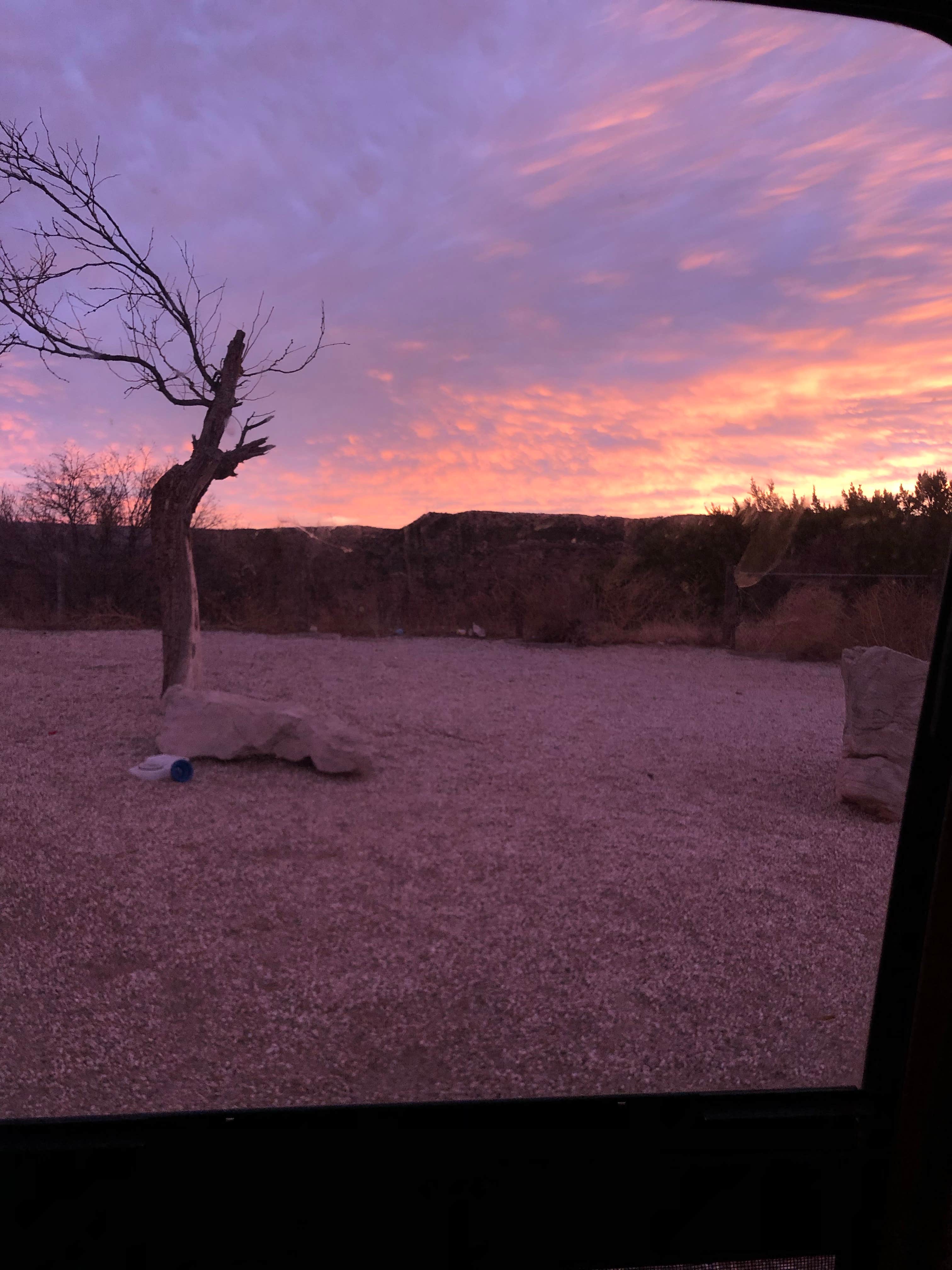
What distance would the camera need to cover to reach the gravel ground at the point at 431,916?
155 cm

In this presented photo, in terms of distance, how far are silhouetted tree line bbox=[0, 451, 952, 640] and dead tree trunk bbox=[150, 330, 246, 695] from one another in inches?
129

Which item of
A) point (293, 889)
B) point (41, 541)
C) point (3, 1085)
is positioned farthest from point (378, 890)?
point (41, 541)

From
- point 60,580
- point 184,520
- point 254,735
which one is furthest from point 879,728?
point 60,580

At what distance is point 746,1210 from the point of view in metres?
0.80

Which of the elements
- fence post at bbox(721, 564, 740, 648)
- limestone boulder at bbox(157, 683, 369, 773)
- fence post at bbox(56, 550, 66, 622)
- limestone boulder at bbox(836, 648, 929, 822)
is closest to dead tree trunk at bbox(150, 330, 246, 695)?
limestone boulder at bbox(157, 683, 369, 773)

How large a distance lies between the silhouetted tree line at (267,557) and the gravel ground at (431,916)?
13.0 ft

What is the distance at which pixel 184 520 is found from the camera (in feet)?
14.6

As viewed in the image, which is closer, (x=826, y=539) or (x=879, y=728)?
(x=879, y=728)

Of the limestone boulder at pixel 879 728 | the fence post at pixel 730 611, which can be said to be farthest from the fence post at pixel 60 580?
the limestone boulder at pixel 879 728

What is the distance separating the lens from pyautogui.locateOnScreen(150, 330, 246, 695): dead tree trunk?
443 cm

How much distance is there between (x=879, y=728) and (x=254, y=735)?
2.51 m

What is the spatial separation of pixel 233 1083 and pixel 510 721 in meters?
3.10

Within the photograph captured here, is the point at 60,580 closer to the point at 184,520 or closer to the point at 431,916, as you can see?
the point at 184,520

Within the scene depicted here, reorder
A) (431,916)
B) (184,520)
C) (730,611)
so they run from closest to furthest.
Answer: (431,916) → (184,520) → (730,611)
